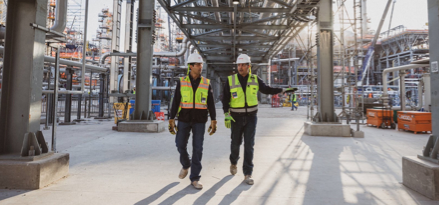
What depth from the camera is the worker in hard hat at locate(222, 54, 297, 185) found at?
11.2 ft

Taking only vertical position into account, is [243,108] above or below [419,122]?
above

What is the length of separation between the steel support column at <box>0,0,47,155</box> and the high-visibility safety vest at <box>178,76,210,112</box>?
2.13 meters

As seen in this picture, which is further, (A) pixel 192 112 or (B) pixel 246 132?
(B) pixel 246 132

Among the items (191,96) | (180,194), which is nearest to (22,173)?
(180,194)

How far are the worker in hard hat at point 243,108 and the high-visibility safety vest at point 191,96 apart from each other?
0.42 m

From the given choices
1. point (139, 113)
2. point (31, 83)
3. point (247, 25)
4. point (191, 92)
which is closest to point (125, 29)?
point (139, 113)

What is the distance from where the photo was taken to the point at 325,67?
24.5 feet

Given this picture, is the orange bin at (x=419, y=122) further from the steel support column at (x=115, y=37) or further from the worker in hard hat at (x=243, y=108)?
the steel support column at (x=115, y=37)

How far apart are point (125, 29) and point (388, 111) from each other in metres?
12.6

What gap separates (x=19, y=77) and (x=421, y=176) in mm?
5631

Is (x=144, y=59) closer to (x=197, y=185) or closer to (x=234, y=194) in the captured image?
(x=197, y=185)

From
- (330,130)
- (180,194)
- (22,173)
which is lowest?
(180,194)

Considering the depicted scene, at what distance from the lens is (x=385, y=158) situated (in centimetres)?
462

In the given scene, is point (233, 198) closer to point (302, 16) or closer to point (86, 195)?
point (86, 195)
